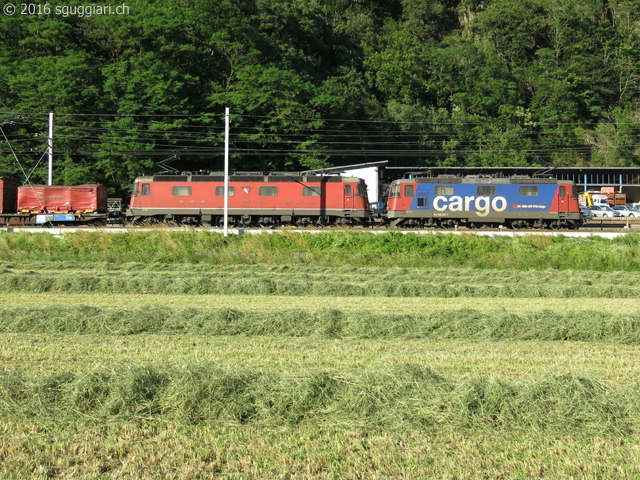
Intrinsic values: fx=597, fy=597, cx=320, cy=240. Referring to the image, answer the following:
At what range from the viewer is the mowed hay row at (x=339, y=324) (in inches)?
457

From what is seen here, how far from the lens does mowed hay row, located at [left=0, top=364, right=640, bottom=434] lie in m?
6.64

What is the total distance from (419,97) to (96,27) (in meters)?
47.5

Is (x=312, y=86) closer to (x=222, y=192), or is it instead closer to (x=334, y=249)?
(x=222, y=192)

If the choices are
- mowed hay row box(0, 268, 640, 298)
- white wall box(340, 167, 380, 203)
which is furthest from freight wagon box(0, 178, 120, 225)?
white wall box(340, 167, 380, 203)

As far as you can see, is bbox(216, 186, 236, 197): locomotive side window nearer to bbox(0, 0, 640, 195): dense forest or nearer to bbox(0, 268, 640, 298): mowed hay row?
bbox(0, 0, 640, 195): dense forest

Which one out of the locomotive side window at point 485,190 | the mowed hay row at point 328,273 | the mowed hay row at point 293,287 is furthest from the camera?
the locomotive side window at point 485,190

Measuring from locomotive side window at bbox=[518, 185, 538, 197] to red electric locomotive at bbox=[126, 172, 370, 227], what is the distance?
10.1 metres

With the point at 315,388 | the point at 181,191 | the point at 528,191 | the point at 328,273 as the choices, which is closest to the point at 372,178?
the point at 528,191

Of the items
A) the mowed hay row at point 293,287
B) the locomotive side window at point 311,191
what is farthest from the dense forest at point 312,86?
the mowed hay row at point 293,287

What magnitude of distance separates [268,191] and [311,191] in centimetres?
282

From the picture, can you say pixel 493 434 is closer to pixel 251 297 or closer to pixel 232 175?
pixel 251 297

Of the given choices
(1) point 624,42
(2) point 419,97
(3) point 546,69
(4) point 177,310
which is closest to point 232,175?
(4) point 177,310

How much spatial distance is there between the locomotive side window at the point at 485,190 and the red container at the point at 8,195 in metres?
31.9

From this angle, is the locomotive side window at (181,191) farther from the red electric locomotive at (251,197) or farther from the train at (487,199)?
the train at (487,199)
